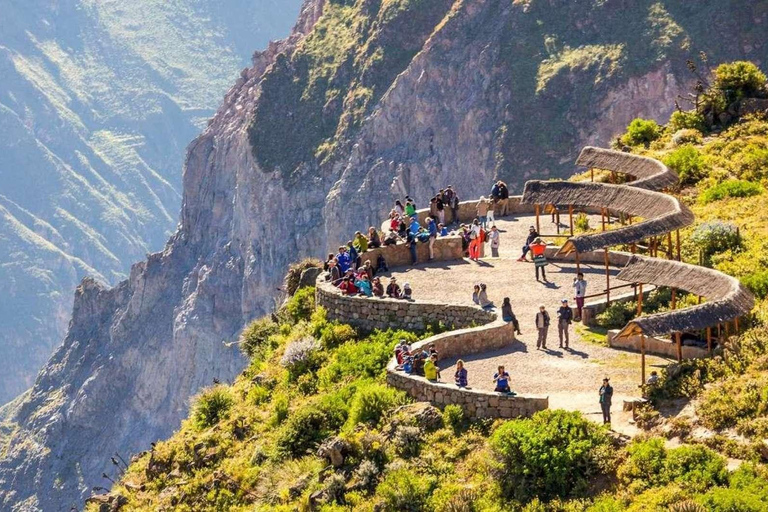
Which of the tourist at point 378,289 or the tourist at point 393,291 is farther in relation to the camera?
the tourist at point 378,289

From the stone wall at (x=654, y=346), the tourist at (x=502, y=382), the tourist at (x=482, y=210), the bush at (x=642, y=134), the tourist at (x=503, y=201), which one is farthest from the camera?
the bush at (x=642, y=134)

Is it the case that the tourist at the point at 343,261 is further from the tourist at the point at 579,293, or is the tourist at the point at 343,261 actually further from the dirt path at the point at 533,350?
the tourist at the point at 579,293

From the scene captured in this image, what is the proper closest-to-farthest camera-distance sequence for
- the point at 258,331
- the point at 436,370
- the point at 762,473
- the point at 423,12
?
the point at 762,473 < the point at 436,370 < the point at 258,331 < the point at 423,12

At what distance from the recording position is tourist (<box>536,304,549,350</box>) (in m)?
39.1

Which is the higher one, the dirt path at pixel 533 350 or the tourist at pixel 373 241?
the tourist at pixel 373 241

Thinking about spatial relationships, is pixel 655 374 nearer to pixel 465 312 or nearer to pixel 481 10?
pixel 465 312

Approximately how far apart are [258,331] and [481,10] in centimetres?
13409

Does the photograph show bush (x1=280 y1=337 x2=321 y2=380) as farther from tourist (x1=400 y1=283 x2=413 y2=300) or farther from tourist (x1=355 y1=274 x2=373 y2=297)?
tourist (x1=400 y1=283 x2=413 y2=300)

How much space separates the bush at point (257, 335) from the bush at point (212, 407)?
210 inches

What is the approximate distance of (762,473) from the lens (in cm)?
2891

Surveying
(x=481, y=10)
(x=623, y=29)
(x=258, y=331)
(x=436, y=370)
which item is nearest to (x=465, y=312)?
(x=436, y=370)

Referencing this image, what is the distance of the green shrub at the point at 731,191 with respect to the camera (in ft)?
164

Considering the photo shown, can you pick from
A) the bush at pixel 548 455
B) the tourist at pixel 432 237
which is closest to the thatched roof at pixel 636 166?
the tourist at pixel 432 237

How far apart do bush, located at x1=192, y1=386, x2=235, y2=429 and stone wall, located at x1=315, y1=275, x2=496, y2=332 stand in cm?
403
